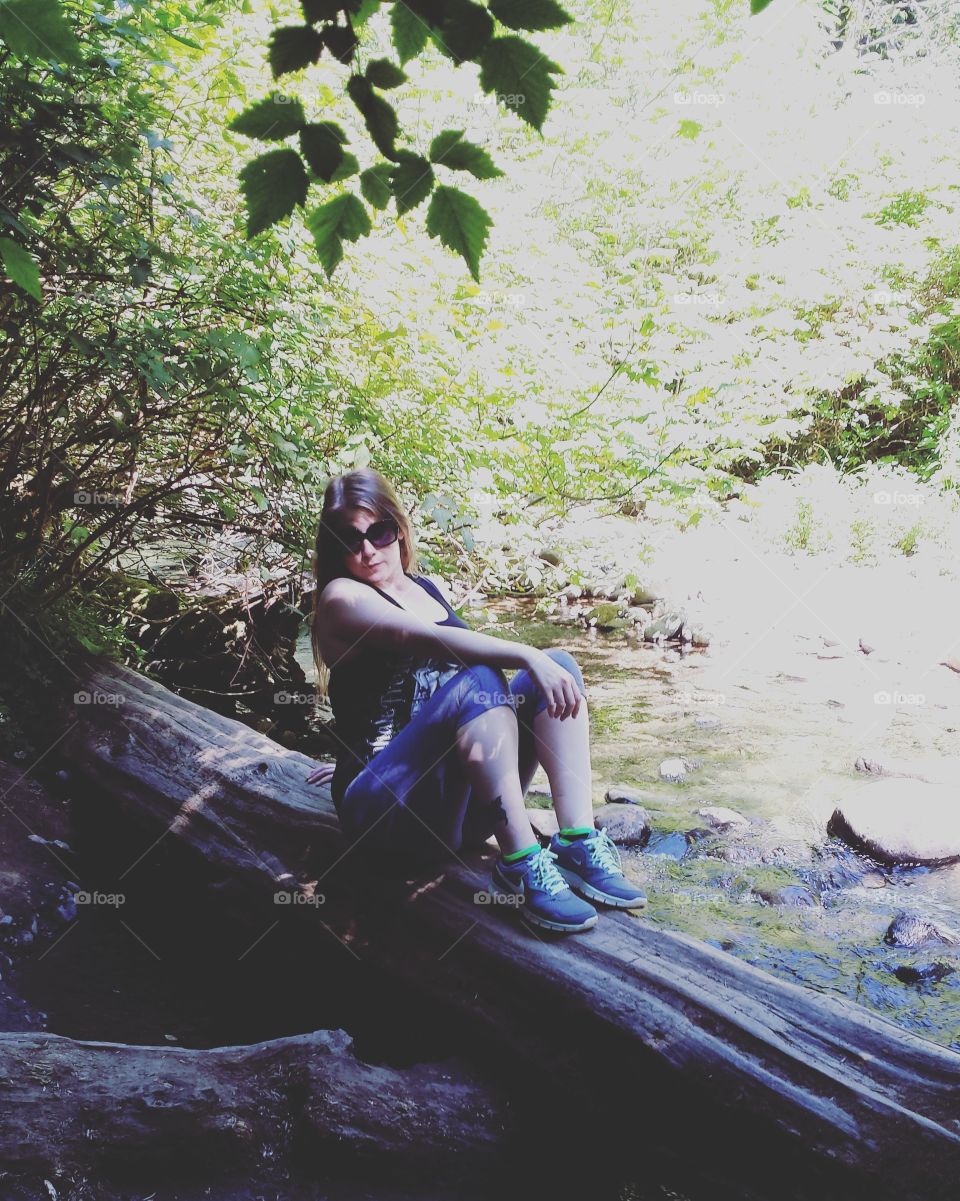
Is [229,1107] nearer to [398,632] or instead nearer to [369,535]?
A: [398,632]

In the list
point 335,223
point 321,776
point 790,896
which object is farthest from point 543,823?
point 335,223

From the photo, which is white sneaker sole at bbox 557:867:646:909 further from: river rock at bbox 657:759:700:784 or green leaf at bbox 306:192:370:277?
river rock at bbox 657:759:700:784

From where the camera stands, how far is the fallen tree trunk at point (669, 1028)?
4.96 feet

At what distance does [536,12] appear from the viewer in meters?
0.81

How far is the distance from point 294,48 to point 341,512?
155 cm

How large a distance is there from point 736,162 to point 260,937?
11724 mm

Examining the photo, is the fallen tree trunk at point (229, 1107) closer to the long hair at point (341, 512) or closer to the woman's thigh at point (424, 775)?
the woman's thigh at point (424, 775)

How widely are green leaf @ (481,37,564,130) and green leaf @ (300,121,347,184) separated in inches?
6.3

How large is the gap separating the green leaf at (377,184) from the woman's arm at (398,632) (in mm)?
1230

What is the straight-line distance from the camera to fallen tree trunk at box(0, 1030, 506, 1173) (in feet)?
5.15

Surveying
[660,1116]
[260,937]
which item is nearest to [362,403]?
[260,937]

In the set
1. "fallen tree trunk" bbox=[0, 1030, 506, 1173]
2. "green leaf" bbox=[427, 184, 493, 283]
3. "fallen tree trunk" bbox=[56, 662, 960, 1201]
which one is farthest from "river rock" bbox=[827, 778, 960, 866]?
"green leaf" bbox=[427, 184, 493, 283]

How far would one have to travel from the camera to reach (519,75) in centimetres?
84

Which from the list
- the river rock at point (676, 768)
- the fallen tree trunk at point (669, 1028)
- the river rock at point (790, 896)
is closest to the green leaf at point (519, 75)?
the fallen tree trunk at point (669, 1028)
